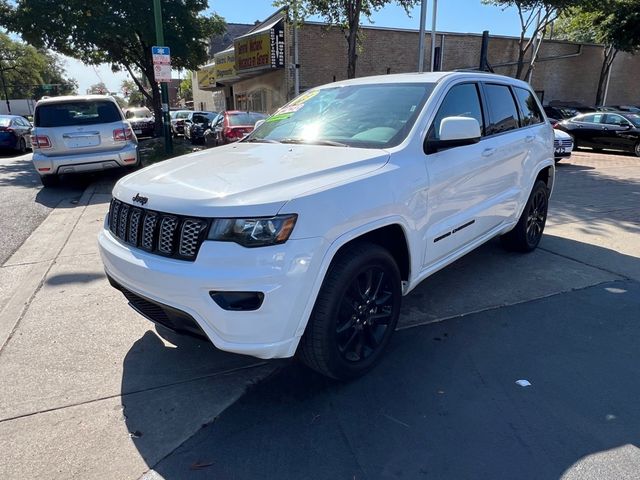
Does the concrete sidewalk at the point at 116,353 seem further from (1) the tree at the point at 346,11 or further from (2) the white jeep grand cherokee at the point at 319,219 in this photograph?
(1) the tree at the point at 346,11

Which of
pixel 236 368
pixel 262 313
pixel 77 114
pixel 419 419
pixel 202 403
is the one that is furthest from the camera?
pixel 77 114

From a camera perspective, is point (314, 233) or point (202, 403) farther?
point (202, 403)

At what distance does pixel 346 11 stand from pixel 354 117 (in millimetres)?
11569

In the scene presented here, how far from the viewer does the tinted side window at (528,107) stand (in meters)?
4.98

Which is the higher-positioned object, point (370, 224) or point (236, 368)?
point (370, 224)

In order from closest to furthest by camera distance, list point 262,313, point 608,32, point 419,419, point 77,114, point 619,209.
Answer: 1. point 262,313
2. point 419,419
3. point 619,209
4. point 77,114
5. point 608,32

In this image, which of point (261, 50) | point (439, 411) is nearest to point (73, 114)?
point (439, 411)

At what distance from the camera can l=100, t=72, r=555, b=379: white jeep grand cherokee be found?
2.34 metres

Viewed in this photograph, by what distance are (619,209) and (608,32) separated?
19999 mm

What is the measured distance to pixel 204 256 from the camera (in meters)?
2.36

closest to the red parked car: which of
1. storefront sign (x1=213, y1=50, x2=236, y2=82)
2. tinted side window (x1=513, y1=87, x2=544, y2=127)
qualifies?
tinted side window (x1=513, y1=87, x2=544, y2=127)

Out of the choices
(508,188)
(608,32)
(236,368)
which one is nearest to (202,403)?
(236,368)

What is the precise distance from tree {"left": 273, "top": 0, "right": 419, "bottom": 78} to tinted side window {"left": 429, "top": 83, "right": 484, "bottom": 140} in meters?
9.91

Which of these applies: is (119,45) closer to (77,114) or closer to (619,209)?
(77,114)
